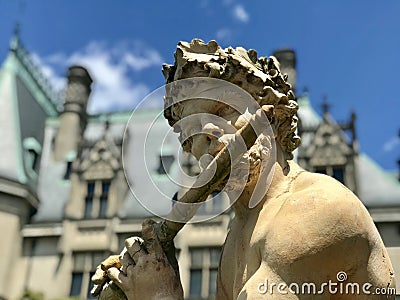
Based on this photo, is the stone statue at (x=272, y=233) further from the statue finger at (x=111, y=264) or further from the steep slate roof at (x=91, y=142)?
the steep slate roof at (x=91, y=142)

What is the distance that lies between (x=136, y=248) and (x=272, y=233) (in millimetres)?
519

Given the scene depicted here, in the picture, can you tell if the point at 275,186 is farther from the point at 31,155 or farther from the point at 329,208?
the point at 31,155

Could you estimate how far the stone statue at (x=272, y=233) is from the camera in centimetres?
207

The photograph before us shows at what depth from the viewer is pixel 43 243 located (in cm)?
1952

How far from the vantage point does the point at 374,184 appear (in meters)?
18.8

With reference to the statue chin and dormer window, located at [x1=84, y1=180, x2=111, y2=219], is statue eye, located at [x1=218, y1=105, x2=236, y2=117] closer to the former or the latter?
the statue chin

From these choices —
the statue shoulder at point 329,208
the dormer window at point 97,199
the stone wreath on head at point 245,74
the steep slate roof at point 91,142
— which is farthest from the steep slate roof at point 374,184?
the statue shoulder at point 329,208

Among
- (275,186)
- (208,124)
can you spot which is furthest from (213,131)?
(275,186)

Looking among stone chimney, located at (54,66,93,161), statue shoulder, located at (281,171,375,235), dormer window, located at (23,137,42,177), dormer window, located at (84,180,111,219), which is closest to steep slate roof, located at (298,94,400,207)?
dormer window, located at (84,180,111,219)

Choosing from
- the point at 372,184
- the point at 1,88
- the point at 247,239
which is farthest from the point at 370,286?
the point at 1,88

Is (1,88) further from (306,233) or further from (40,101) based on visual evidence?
(306,233)

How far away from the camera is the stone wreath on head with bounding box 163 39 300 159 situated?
8.07 ft

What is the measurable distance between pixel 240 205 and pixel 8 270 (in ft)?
57.9

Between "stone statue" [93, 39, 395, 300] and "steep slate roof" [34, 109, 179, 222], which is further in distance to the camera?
"steep slate roof" [34, 109, 179, 222]
